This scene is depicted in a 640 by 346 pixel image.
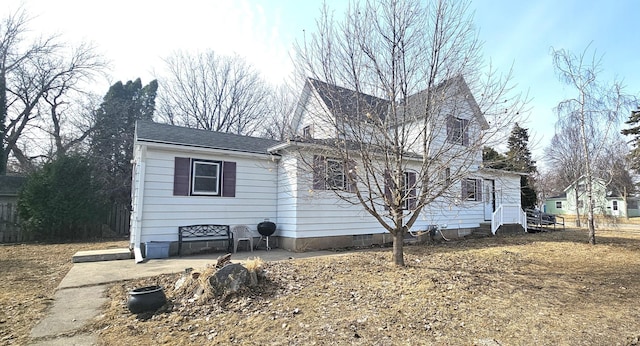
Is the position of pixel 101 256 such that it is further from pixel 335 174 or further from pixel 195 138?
pixel 335 174

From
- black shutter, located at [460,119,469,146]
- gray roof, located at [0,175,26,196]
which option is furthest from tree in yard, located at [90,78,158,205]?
black shutter, located at [460,119,469,146]

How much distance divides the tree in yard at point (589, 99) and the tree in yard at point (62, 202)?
18521 millimetres

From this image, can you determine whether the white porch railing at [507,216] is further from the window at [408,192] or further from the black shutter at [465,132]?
the black shutter at [465,132]

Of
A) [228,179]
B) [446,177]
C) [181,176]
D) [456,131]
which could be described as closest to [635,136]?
[456,131]

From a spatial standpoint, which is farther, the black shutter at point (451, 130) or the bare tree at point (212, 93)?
the bare tree at point (212, 93)

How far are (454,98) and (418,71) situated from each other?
86 centimetres

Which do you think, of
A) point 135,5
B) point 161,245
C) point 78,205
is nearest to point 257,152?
point 161,245

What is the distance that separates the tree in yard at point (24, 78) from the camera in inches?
691

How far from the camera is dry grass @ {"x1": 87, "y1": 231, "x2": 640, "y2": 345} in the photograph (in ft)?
11.4

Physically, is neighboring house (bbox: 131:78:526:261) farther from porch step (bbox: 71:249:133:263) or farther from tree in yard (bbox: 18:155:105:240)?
tree in yard (bbox: 18:155:105:240)

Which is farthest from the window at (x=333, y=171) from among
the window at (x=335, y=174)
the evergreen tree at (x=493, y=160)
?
the evergreen tree at (x=493, y=160)

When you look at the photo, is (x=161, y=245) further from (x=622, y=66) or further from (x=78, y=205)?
(x=622, y=66)

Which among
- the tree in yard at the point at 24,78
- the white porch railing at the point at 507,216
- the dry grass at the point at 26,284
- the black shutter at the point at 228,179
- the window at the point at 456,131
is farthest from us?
the tree in yard at the point at 24,78

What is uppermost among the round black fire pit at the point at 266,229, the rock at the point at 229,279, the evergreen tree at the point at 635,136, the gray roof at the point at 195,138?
the evergreen tree at the point at 635,136
